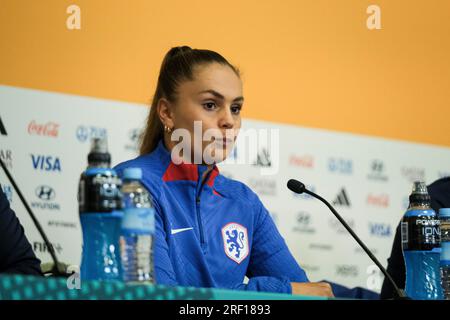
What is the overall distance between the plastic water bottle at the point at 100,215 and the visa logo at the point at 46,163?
151 centimetres

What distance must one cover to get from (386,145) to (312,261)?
77cm

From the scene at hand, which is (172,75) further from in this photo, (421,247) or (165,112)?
(421,247)

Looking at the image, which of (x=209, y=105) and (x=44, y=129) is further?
(x=44, y=129)

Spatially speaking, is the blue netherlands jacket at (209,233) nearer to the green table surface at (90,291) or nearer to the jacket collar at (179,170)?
the jacket collar at (179,170)

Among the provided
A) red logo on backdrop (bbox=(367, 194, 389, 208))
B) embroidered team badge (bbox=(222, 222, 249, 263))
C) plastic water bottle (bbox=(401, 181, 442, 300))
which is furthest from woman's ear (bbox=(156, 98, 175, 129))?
red logo on backdrop (bbox=(367, 194, 389, 208))

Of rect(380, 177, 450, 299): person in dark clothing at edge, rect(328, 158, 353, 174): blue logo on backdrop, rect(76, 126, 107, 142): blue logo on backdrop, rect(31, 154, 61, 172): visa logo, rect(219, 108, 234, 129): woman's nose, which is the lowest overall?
rect(380, 177, 450, 299): person in dark clothing at edge

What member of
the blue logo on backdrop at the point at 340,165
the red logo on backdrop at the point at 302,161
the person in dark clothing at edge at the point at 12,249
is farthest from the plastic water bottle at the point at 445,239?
the blue logo on backdrop at the point at 340,165

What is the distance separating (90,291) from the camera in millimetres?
966

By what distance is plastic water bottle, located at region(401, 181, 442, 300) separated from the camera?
1.55 metres

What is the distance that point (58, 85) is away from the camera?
290 centimetres

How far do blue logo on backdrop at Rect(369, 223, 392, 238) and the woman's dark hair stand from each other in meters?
1.74

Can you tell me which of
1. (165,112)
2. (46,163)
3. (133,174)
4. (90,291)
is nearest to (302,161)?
(46,163)

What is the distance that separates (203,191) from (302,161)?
160 centimetres

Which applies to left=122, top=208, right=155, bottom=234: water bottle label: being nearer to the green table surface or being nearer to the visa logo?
the green table surface
